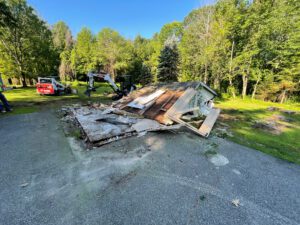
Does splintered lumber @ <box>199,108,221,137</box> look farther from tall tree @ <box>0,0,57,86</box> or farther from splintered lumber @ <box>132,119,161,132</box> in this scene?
tall tree @ <box>0,0,57,86</box>

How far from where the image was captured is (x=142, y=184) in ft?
8.54

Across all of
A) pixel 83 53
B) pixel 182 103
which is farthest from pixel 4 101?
pixel 83 53

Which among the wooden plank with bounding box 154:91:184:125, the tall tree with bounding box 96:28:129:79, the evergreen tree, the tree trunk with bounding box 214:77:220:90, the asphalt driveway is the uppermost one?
the tall tree with bounding box 96:28:129:79

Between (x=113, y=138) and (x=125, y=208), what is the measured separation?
2.30 m

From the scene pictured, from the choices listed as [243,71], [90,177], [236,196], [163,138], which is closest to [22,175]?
[90,177]

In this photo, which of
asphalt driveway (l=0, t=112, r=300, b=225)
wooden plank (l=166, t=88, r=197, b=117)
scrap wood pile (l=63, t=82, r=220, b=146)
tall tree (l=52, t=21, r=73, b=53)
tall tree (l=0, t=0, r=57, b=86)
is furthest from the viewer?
tall tree (l=52, t=21, r=73, b=53)

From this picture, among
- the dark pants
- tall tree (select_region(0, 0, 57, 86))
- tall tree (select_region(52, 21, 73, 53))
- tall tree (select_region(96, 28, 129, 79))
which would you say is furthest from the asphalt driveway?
tall tree (select_region(52, 21, 73, 53))

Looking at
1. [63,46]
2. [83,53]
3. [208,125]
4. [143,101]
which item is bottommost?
[208,125]

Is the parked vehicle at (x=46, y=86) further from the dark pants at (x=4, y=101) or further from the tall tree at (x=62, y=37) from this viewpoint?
the tall tree at (x=62, y=37)

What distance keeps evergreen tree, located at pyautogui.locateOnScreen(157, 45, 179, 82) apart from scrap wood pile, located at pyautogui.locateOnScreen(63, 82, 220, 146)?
37.0 ft

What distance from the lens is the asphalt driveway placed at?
202 cm

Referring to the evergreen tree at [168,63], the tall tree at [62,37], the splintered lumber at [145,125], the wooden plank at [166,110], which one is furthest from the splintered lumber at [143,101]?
the tall tree at [62,37]

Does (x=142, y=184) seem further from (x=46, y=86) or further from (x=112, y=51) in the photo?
(x=112, y=51)

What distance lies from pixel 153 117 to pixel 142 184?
3168 millimetres
